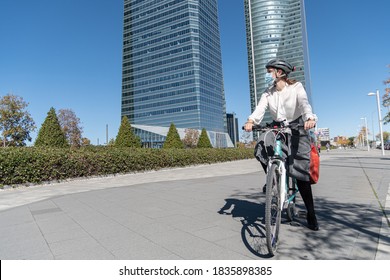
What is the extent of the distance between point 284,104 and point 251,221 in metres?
1.76

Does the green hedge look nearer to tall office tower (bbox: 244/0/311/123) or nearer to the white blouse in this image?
the white blouse

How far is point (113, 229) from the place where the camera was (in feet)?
12.8

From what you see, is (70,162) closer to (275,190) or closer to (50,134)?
(50,134)

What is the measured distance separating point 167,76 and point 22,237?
10635cm

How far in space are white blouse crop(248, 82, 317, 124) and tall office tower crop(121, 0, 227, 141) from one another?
313ft

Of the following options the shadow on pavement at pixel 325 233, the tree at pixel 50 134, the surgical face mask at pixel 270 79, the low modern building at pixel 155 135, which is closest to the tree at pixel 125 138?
the tree at pixel 50 134

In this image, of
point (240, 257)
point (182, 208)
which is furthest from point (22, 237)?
point (240, 257)

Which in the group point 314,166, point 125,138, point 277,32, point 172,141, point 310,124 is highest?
point 277,32

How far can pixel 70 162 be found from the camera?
11406 mm

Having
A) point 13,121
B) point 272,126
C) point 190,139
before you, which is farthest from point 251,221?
point 190,139

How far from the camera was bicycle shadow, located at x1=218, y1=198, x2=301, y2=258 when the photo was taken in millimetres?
2885

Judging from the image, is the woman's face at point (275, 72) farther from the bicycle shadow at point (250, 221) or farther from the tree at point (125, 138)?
the tree at point (125, 138)

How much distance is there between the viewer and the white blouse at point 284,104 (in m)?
3.24
